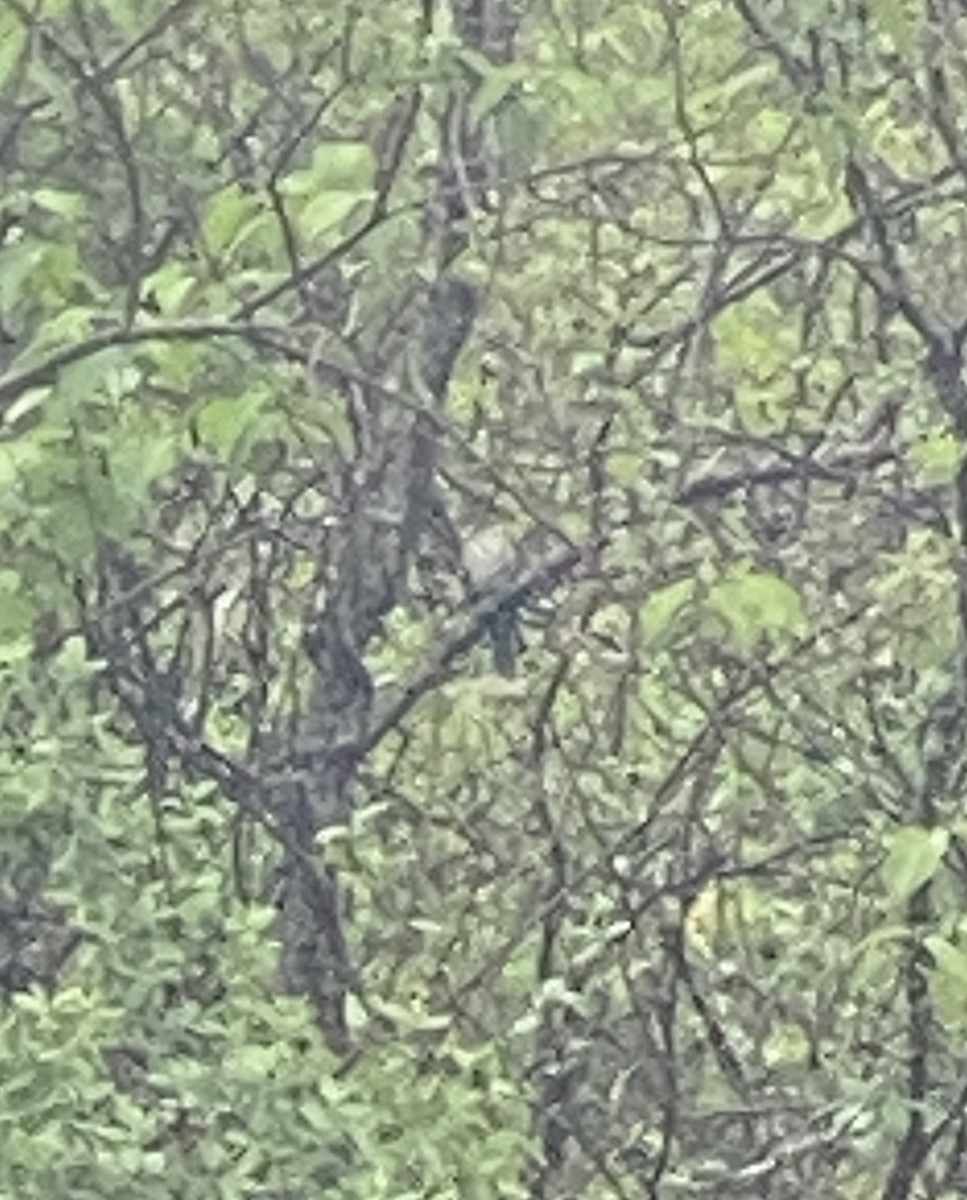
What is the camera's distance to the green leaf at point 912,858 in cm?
407

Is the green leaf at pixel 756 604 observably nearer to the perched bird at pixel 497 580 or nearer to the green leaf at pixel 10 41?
the green leaf at pixel 10 41

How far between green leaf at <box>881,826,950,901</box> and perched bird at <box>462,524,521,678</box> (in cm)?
200

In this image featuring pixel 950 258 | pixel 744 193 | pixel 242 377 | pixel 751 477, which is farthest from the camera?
pixel 950 258

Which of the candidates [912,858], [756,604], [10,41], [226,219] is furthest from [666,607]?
[10,41]

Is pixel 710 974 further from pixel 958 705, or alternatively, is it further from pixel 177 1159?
pixel 177 1159

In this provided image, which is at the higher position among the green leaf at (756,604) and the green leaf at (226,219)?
the green leaf at (226,219)

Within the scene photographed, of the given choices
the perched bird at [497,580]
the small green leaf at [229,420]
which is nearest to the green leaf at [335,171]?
the small green leaf at [229,420]

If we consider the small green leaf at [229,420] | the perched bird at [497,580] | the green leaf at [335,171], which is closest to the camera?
the small green leaf at [229,420]

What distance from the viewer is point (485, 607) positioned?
614 centimetres

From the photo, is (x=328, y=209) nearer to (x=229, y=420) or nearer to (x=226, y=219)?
(x=226, y=219)

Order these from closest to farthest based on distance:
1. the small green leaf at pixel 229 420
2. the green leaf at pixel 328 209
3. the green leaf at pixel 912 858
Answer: the small green leaf at pixel 229 420 < the green leaf at pixel 328 209 < the green leaf at pixel 912 858

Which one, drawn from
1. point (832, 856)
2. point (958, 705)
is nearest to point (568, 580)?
point (832, 856)

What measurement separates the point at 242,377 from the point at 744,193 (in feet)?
9.04

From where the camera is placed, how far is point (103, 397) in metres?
3.64
